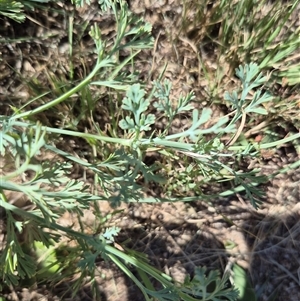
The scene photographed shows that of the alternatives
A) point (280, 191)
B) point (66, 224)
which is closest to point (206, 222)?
point (280, 191)

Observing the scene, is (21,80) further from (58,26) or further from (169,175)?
(169,175)

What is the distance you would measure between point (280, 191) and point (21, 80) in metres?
0.94

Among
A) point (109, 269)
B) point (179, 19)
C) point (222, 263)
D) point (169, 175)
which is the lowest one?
point (109, 269)

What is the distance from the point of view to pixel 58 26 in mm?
1534

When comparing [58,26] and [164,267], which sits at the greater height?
[58,26]

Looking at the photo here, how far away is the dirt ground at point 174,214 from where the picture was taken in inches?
59.8

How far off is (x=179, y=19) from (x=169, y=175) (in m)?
0.50

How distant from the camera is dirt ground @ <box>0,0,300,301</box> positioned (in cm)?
152

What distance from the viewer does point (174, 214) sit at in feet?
5.40

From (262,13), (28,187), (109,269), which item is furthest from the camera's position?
(109,269)

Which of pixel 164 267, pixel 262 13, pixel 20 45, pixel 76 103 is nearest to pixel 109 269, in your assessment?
pixel 164 267

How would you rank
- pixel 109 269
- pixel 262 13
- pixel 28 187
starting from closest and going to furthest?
pixel 28 187
pixel 262 13
pixel 109 269

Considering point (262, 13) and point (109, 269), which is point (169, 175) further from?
point (262, 13)

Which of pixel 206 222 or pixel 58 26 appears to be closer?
pixel 58 26
